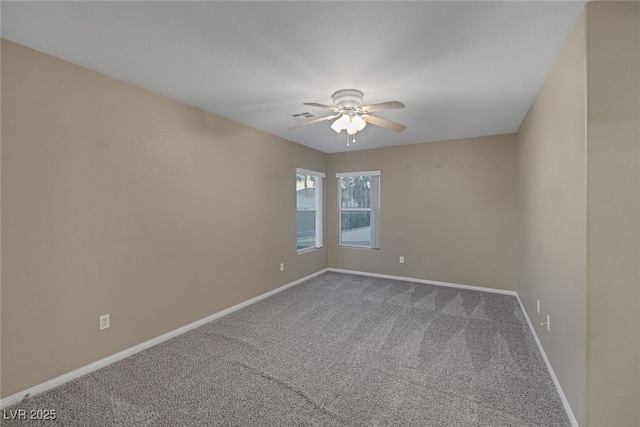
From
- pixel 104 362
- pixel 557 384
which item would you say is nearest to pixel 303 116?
pixel 104 362

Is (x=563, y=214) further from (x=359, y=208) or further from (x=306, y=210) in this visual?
(x=306, y=210)

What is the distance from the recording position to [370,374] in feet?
7.34

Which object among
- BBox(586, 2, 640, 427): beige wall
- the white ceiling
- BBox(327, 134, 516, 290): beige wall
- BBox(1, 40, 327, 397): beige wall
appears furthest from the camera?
BBox(327, 134, 516, 290): beige wall

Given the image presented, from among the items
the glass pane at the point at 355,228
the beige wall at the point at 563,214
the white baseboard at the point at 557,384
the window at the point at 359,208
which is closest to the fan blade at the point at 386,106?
the beige wall at the point at 563,214

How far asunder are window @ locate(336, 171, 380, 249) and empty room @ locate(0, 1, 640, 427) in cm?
165

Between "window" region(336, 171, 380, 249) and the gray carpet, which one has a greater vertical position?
"window" region(336, 171, 380, 249)

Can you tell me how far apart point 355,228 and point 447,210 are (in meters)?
1.73

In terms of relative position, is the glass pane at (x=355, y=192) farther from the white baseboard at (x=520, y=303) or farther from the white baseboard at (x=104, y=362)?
the white baseboard at (x=104, y=362)

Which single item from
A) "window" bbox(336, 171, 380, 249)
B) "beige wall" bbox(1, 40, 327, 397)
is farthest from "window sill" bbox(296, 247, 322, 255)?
"beige wall" bbox(1, 40, 327, 397)

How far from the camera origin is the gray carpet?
5.89ft

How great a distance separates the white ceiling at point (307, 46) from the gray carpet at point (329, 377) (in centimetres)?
242

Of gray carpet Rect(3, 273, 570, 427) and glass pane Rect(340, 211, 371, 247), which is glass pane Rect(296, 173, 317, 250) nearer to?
glass pane Rect(340, 211, 371, 247)

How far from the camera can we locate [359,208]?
543 cm

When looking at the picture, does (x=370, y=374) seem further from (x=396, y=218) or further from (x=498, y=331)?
(x=396, y=218)
